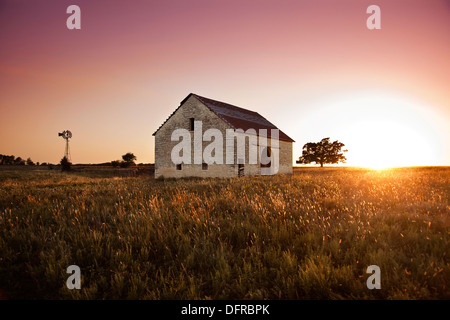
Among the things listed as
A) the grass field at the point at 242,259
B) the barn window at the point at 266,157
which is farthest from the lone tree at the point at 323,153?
the grass field at the point at 242,259

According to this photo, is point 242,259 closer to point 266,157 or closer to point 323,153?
point 266,157

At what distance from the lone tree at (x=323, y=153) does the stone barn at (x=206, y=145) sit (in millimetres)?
34801

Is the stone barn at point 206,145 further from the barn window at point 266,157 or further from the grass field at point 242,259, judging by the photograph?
the grass field at point 242,259

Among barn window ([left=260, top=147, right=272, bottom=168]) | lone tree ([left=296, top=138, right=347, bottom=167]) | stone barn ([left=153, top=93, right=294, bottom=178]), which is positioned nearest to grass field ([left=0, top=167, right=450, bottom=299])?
stone barn ([left=153, top=93, right=294, bottom=178])

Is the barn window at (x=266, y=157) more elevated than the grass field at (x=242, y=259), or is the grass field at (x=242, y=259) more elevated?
the barn window at (x=266, y=157)

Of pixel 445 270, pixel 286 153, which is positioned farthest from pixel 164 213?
pixel 286 153

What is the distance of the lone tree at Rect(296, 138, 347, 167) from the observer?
5397 centimetres

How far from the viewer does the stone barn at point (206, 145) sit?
1983 centimetres

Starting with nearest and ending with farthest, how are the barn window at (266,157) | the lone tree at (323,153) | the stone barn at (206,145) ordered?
the stone barn at (206,145) → the barn window at (266,157) → the lone tree at (323,153)

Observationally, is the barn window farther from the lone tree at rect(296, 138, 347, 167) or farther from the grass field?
the lone tree at rect(296, 138, 347, 167)
